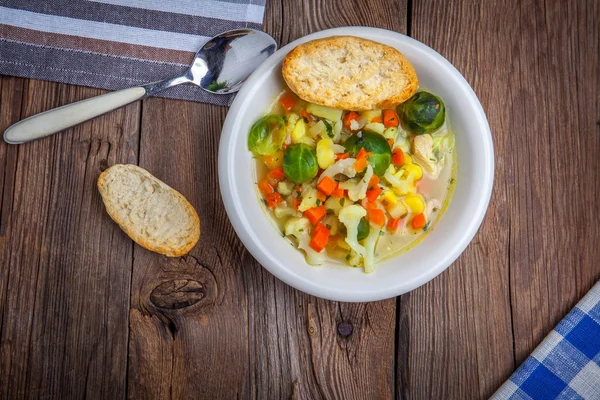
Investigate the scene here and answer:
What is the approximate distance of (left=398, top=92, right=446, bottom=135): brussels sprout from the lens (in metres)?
2.51

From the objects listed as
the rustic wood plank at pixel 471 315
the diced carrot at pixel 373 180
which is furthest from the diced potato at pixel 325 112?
the rustic wood plank at pixel 471 315

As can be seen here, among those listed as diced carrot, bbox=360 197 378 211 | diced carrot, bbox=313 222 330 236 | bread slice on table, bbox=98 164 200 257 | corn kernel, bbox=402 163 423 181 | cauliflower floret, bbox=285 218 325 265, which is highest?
corn kernel, bbox=402 163 423 181

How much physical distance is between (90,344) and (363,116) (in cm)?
172

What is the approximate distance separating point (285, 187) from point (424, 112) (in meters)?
0.70

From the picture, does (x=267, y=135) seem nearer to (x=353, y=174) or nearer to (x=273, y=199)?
(x=273, y=199)

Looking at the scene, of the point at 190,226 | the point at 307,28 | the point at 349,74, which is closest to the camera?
the point at 349,74

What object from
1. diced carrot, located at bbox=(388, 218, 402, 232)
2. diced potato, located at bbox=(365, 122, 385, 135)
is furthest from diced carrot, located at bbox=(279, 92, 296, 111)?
diced carrot, located at bbox=(388, 218, 402, 232)

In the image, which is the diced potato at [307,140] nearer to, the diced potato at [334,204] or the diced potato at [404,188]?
the diced potato at [334,204]

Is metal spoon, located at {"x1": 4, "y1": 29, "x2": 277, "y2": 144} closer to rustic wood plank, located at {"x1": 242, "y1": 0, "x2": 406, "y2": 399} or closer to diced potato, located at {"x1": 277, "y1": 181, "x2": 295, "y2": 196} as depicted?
rustic wood plank, located at {"x1": 242, "y1": 0, "x2": 406, "y2": 399}

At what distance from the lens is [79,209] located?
283 cm

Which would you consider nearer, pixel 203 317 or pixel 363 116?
pixel 363 116

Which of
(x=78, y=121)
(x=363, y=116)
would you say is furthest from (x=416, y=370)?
(x=78, y=121)

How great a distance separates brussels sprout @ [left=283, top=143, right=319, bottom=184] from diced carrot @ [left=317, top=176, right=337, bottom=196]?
0.05 meters

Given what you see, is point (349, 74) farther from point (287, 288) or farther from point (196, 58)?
point (287, 288)
